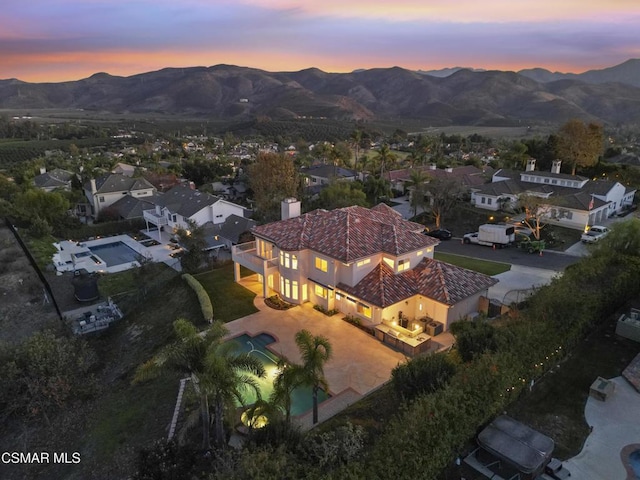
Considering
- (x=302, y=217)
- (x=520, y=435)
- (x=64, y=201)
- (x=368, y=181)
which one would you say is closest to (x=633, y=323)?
(x=520, y=435)

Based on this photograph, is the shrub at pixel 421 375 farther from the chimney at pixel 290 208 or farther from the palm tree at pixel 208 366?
the chimney at pixel 290 208

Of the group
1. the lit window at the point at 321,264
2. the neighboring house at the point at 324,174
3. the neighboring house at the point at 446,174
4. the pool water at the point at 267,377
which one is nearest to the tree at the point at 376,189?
the neighboring house at the point at 446,174

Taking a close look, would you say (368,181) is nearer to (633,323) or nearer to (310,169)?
(310,169)

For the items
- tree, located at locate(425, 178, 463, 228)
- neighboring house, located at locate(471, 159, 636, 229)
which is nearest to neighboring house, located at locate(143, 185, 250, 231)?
tree, located at locate(425, 178, 463, 228)

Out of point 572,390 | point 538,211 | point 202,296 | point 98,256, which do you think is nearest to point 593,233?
point 538,211

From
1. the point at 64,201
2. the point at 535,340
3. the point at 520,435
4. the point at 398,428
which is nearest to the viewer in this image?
the point at 398,428

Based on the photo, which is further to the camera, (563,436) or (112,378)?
(112,378)
